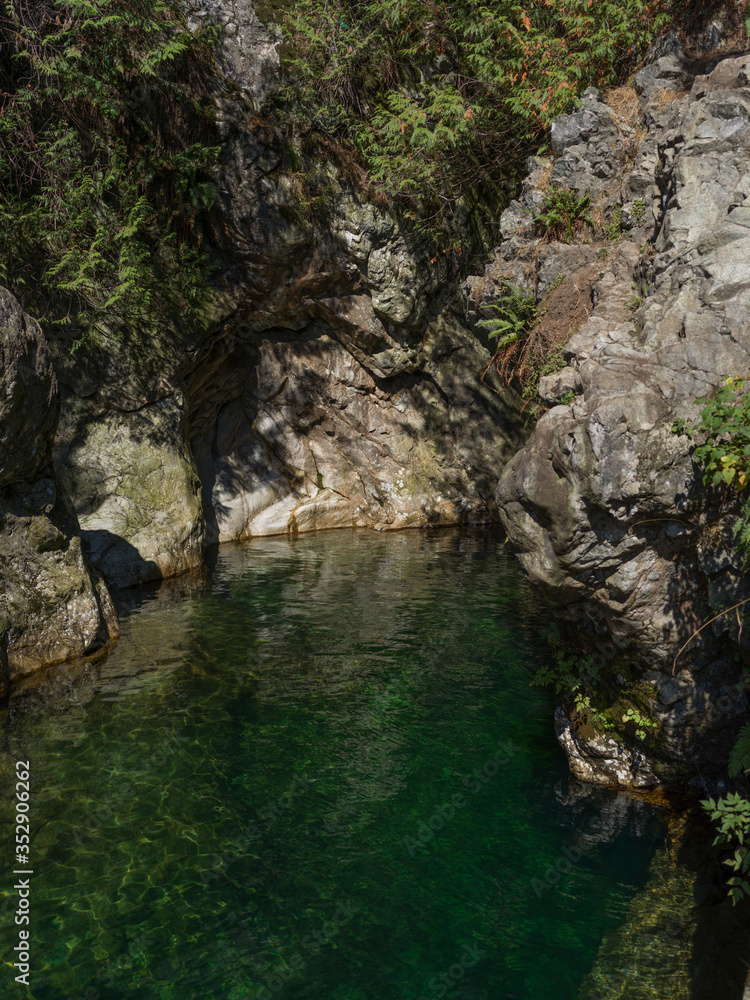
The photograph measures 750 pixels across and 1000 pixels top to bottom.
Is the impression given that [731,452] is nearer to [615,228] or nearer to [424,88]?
[615,228]

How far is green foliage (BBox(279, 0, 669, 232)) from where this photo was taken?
12922 millimetres

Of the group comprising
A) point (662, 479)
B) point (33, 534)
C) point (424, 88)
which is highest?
point (424, 88)

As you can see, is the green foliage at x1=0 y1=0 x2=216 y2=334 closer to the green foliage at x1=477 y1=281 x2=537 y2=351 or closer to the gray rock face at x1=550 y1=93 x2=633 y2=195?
the green foliage at x1=477 y1=281 x2=537 y2=351

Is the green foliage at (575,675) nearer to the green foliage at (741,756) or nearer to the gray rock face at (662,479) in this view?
the gray rock face at (662,479)

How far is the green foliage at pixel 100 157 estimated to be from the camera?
41.7 feet

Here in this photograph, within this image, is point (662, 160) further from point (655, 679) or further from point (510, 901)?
point (510, 901)

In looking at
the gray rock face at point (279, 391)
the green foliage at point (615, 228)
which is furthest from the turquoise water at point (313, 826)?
the green foliage at point (615, 228)

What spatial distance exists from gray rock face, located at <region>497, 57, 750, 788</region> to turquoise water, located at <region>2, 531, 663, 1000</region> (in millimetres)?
1241

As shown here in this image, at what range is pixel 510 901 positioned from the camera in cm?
493

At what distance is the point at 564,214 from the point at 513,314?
1465 mm

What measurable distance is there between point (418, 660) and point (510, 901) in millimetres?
4328

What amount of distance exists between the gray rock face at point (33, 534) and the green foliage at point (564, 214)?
22.6 ft

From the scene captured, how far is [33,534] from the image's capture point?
8789mm

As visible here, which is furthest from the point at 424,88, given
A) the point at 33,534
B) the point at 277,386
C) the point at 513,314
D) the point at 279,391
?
the point at 33,534
